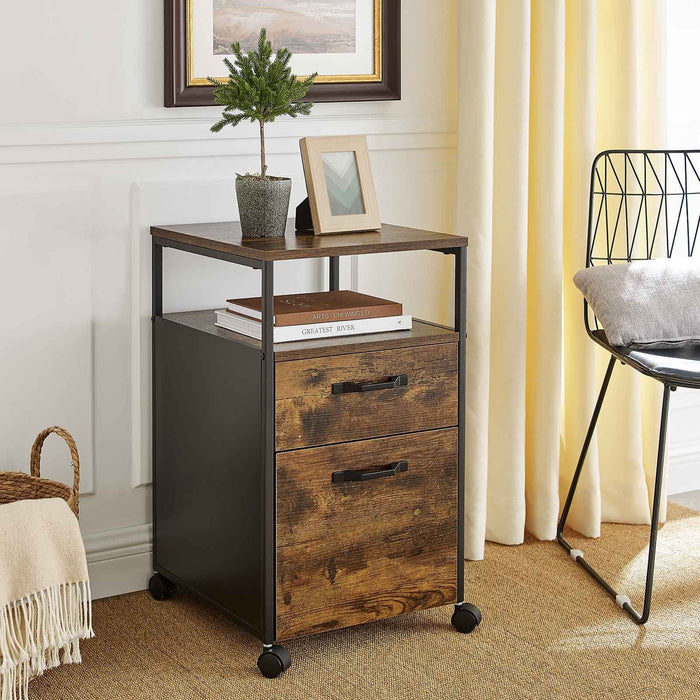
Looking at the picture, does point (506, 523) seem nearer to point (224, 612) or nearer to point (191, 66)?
point (224, 612)

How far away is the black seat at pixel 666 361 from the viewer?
2.20 meters

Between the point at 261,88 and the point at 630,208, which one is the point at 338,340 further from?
the point at 630,208

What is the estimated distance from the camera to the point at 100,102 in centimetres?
224

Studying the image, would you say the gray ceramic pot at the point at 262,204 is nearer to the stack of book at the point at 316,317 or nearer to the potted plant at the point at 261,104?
the potted plant at the point at 261,104

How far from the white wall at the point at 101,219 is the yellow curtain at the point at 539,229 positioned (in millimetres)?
256

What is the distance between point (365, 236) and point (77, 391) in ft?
2.28

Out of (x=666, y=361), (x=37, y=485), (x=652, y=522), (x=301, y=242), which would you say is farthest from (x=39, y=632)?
(x=666, y=361)

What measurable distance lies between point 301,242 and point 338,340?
0.20m

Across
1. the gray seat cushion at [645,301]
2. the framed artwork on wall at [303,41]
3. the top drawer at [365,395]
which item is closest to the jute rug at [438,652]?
the top drawer at [365,395]

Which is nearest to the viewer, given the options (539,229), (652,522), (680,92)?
(652,522)

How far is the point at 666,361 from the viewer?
2289mm

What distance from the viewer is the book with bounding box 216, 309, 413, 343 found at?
205 cm

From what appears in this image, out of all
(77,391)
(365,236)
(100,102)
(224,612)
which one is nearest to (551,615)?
(224,612)

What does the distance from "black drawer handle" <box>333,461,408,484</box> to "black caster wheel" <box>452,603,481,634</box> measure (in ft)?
1.08
